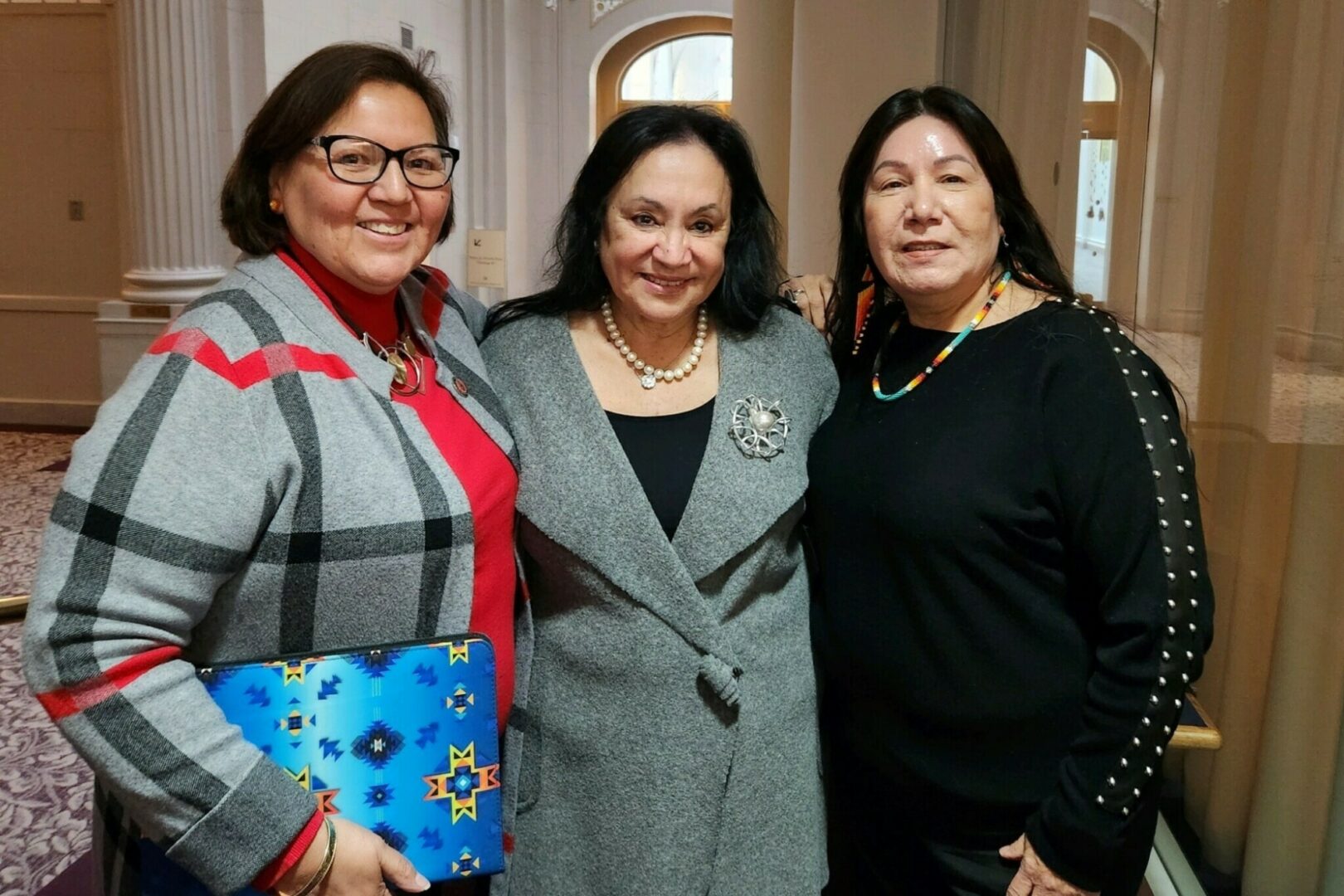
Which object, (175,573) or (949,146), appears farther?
(949,146)

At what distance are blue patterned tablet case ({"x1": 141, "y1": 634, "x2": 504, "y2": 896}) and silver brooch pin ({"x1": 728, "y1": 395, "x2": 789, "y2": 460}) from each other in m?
0.55

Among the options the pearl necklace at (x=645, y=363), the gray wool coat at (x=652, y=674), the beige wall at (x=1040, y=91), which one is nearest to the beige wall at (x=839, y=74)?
the beige wall at (x=1040, y=91)

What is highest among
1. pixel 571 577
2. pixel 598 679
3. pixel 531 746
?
pixel 571 577

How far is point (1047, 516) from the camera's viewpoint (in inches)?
59.6

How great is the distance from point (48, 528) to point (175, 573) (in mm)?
140

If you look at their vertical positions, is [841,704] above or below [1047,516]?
below

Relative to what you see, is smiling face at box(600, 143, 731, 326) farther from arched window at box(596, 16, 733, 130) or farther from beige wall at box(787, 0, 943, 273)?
arched window at box(596, 16, 733, 130)

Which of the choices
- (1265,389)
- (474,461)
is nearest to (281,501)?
(474,461)

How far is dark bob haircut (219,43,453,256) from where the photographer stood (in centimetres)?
145

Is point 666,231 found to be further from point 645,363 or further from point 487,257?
point 487,257

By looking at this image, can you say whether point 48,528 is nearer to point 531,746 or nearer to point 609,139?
point 531,746

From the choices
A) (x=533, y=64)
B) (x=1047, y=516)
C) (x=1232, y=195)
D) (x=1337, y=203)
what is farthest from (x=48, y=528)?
(x=533, y=64)

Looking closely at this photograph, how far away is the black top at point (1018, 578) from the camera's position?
4.72 ft

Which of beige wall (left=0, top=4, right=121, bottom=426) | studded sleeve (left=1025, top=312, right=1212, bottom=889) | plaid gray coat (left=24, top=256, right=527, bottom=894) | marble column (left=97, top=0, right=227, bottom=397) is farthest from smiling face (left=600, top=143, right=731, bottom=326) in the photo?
beige wall (left=0, top=4, right=121, bottom=426)
